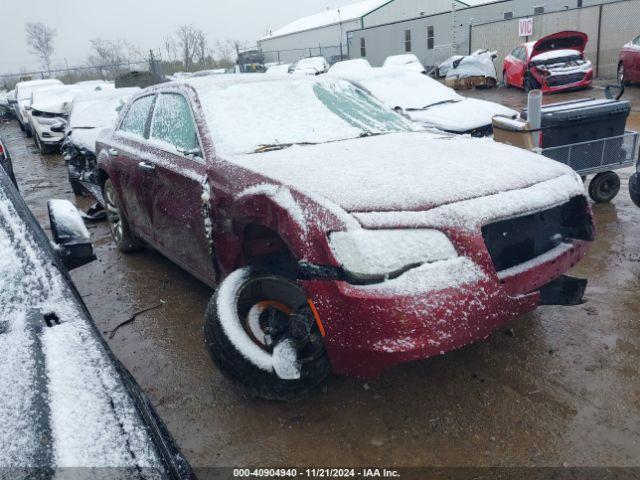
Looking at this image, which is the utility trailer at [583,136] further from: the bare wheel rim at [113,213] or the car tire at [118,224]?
the bare wheel rim at [113,213]

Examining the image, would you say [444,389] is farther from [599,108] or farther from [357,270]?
[599,108]

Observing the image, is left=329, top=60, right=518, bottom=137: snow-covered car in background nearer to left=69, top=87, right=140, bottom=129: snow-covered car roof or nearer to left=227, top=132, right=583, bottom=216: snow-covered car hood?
left=227, top=132, right=583, bottom=216: snow-covered car hood

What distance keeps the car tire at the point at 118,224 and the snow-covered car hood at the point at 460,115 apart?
407cm

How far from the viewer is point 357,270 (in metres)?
2.12

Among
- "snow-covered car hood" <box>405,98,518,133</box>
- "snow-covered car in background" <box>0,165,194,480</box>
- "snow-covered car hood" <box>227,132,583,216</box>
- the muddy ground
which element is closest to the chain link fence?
"snow-covered car hood" <box>405,98,518,133</box>

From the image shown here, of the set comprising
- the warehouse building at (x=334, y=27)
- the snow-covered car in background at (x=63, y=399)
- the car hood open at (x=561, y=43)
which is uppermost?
the warehouse building at (x=334, y=27)

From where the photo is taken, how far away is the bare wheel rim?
16.1 ft

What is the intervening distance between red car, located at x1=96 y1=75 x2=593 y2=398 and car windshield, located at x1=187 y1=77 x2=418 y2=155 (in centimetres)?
1

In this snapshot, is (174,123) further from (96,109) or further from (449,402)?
(96,109)

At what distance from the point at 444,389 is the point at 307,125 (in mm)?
1875

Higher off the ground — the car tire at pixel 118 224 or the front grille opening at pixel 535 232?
the front grille opening at pixel 535 232

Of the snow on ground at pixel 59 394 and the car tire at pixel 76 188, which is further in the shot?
the car tire at pixel 76 188

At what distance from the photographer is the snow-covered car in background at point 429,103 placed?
22.2 feet

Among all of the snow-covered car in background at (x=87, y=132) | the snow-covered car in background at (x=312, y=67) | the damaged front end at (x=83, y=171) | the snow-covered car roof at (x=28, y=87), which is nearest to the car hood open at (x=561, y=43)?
the snow-covered car in background at (x=312, y=67)
